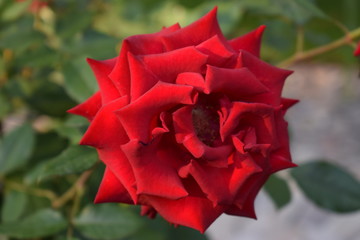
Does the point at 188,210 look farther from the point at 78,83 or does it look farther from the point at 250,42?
the point at 78,83

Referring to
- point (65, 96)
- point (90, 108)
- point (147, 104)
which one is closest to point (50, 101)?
point (65, 96)

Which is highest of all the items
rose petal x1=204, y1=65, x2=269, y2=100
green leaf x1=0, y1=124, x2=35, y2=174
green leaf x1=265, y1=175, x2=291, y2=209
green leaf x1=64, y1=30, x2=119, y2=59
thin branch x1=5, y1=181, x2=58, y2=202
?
rose petal x1=204, y1=65, x2=269, y2=100

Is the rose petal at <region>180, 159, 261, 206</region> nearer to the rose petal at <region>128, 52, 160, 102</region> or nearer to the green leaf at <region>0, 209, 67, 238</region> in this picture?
the rose petal at <region>128, 52, 160, 102</region>

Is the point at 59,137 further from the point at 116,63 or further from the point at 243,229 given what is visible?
the point at 243,229

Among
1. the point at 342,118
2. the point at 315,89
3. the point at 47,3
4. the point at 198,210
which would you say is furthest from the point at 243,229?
the point at 198,210

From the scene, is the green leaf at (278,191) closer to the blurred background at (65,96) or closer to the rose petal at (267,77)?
the blurred background at (65,96)

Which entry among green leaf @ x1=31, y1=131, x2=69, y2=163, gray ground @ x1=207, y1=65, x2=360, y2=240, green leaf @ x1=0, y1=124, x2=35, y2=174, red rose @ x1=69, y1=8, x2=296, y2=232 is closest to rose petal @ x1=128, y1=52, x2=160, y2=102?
red rose @ x1=69, y1=8, x2=296, y2=232
